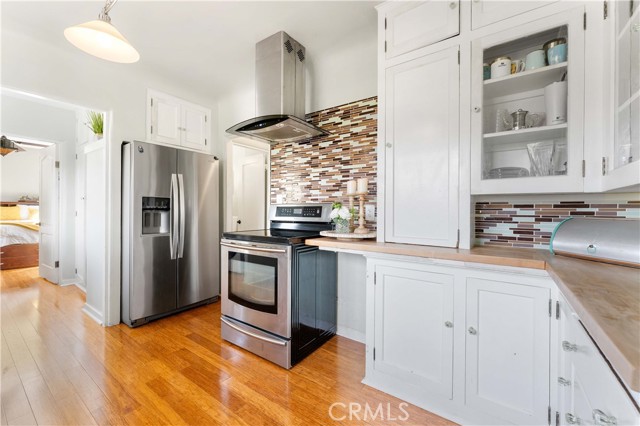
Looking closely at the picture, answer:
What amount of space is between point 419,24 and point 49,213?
5455 millimetres

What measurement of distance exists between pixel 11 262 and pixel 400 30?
701 centimetres

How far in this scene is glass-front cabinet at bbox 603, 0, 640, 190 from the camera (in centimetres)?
100

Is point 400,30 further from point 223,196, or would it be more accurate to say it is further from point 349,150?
point 223,196

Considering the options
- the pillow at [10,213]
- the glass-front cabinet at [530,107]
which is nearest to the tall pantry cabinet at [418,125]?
the glass-front cabinet at [530,107]

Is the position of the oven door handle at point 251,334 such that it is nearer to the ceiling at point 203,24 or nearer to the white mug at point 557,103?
the white mug at point 557,103

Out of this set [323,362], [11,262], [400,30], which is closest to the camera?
[400,30]

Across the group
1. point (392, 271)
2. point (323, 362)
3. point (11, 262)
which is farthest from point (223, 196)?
point (11, 262)

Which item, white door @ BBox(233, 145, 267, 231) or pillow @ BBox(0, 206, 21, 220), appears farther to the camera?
pillow @ BBox(0, 206, 21, 220)

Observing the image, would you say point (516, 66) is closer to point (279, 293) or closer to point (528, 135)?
point (528, 135)

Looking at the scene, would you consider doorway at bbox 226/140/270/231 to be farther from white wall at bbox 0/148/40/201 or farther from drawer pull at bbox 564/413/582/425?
white wall at bbox 0/148/40/201

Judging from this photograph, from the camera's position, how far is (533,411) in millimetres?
1195

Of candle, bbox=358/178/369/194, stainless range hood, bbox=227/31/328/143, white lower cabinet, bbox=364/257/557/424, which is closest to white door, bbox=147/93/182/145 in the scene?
stainless range hood, bbox=227/31/328/143

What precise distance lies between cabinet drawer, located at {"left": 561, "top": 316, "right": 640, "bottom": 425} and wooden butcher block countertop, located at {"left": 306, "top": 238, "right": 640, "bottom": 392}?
110 millimetres

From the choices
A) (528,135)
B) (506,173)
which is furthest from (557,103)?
(506,173)
